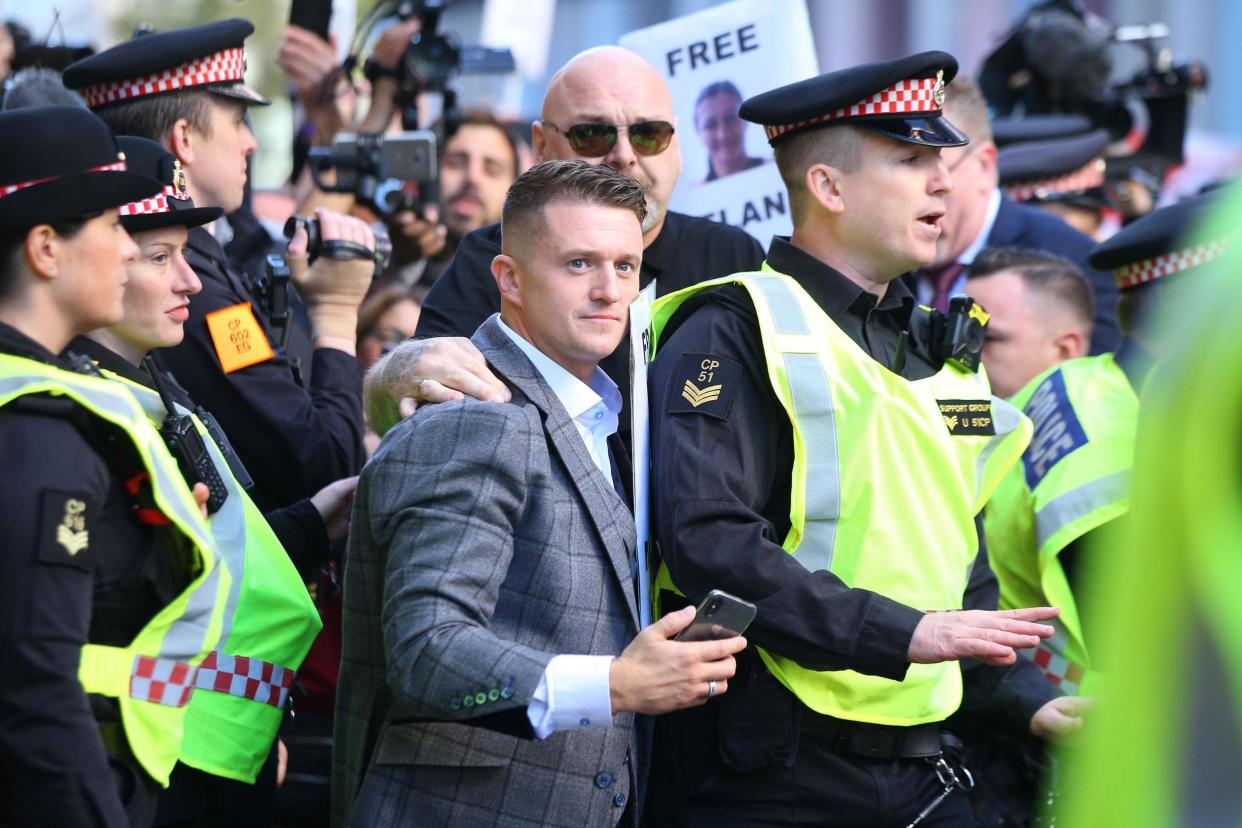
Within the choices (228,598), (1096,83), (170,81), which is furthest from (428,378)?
(1096,83)

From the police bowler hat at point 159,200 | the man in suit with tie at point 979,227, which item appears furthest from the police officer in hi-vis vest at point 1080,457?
the police bowler hat at point 159,200

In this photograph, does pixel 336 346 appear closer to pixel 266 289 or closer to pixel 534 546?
pixel 266 289

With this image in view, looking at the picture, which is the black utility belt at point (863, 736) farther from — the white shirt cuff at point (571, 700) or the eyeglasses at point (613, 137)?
the eyeglasses at point (613, 137)

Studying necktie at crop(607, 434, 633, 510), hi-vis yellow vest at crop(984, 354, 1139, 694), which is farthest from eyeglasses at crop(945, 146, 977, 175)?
necktie at crop(607, 434, 633, 510)

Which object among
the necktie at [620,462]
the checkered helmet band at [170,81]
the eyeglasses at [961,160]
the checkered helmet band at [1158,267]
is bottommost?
the necktie at [620,462]

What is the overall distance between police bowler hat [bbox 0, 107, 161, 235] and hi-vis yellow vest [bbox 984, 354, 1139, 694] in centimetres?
223

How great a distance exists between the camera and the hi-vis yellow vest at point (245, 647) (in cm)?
312

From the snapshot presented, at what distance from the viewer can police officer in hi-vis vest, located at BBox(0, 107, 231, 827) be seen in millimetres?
2555

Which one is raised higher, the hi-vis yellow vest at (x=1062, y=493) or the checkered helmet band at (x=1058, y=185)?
the checkered helmet band at (x=1058, y=185)

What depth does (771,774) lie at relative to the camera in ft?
10.3

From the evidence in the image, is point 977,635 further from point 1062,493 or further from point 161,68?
point 161,68

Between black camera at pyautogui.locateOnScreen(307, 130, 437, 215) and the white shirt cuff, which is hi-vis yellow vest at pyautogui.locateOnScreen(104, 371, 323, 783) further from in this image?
black camera at pyautogui.locateOnScreen(307, 130, 437, 215)

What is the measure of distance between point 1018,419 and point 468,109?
4.20m

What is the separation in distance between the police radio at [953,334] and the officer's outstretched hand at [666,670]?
1103 millimetres
